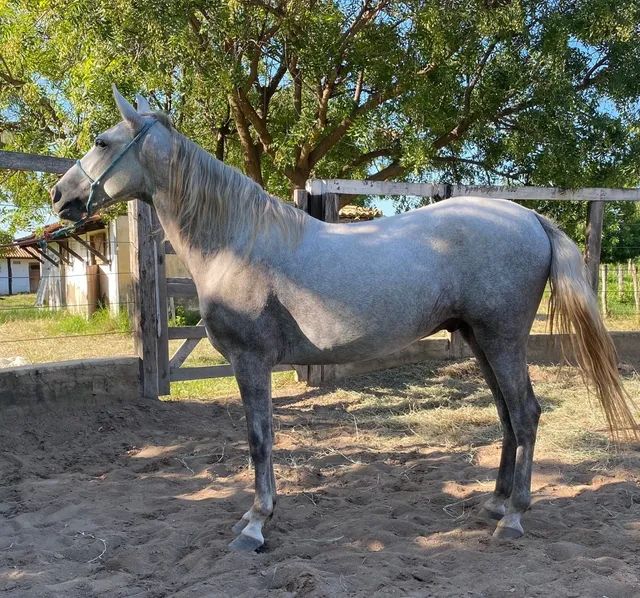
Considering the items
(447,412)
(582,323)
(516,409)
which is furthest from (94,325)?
(582,323)

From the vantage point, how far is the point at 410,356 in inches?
274

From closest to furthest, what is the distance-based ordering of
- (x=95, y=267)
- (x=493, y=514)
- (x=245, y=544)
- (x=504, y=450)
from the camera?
(x=245, y=544) < (x=493, y=514) < (x=504, y=450) < (x=95, y=267)

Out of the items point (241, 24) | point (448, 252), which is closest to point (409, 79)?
point (241, 24)

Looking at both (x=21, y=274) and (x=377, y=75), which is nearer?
(x=377, y=75)

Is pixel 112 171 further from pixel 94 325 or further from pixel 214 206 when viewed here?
pixel 94 325

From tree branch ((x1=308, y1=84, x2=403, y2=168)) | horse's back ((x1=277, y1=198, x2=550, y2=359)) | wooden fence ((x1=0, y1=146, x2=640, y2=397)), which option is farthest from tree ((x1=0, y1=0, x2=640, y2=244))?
horse's back ((x1=277, y1=198, x2=550, y2=359))

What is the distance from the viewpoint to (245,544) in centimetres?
281

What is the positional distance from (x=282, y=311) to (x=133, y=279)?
3.02m

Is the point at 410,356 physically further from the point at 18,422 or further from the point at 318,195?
the point at 18,422

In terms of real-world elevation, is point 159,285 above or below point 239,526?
above

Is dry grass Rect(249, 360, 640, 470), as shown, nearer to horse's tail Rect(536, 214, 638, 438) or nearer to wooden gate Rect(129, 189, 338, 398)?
wooden gate Rect(129, 189, 338, 398)

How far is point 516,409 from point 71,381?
12.1 feet

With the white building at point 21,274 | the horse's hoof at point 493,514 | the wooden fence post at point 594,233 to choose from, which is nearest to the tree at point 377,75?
the wooden fence post at point 594,233

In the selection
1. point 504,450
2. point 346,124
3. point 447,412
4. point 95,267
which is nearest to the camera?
point 504,450
